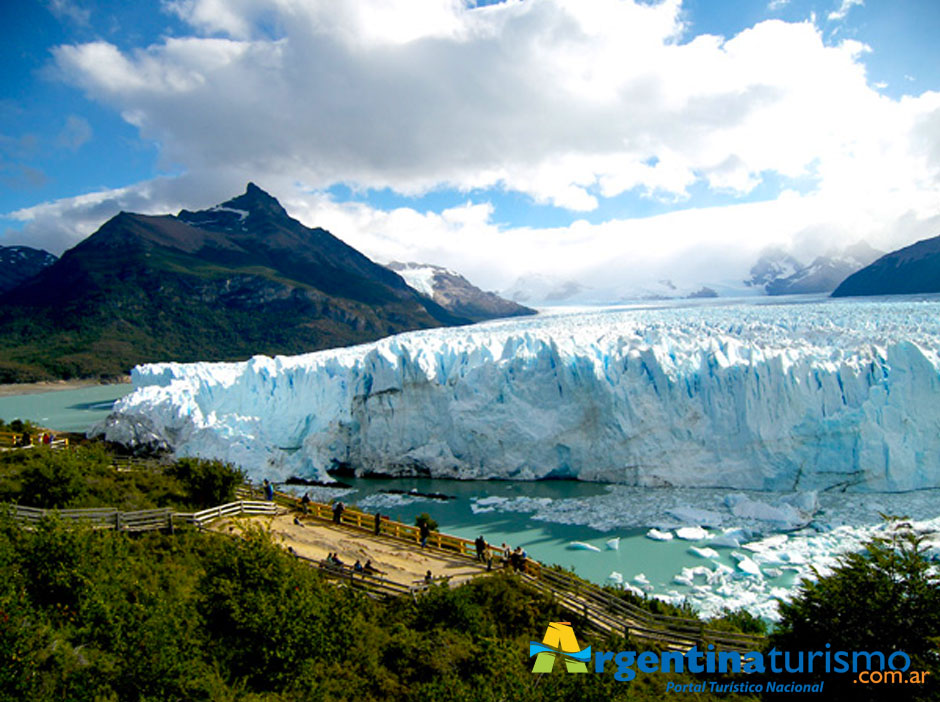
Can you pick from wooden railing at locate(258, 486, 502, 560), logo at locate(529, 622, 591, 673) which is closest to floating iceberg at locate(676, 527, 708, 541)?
wooden railing at locate(258, 486, 502, 560)

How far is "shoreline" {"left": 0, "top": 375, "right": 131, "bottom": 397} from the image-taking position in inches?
1768

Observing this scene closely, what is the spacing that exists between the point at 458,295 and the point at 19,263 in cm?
8942

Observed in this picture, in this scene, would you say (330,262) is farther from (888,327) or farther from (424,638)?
(424,638)

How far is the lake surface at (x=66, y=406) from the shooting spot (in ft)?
97.3

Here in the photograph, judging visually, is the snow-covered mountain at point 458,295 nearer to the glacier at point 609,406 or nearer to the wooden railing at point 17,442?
the glacier at point 609,406

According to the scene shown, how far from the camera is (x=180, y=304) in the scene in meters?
67.4

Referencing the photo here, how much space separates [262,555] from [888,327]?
1901cm

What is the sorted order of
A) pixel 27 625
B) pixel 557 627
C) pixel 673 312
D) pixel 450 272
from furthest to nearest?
1. pixel 450 272
2. pixel 673 312
3. pixel 557 627
4. pixel 27 625

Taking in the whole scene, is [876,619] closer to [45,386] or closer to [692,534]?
[692,534]

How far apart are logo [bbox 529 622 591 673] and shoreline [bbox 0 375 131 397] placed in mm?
52147

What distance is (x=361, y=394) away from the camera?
19.6 m

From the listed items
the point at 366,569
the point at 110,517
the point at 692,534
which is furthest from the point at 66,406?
the point at 692,534

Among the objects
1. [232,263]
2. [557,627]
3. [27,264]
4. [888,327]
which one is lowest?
[557,627]

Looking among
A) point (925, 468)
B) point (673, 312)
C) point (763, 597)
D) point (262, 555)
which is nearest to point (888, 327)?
point (925, 468)
